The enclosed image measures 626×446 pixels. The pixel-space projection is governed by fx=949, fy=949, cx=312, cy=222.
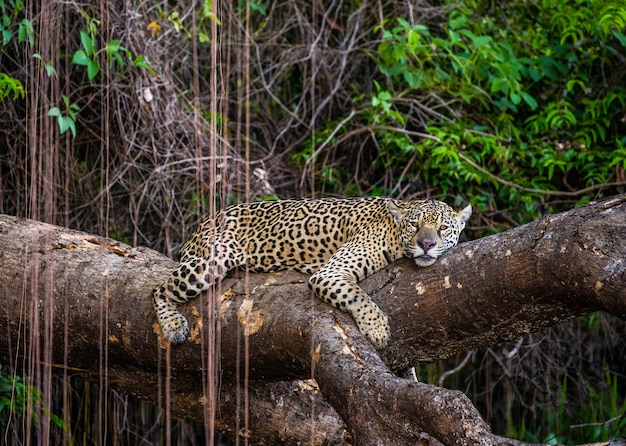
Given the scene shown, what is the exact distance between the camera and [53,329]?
570 cm

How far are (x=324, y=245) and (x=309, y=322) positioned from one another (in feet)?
3.74

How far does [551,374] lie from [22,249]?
4.96 metres

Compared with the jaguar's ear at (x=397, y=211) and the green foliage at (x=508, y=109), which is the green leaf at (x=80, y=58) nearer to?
the green foliage at (x=508, y=109)

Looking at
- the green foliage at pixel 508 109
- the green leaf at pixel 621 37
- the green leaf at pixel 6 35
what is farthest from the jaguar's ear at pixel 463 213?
the green leaf at pixel 6 35

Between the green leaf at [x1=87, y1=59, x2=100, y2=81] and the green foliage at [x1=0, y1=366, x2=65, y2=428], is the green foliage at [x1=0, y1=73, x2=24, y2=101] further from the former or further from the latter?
the green foliage at [x1=0, y1=366, x2=65, y2=428]

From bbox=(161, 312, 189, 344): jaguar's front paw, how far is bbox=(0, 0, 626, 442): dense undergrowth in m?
2.31

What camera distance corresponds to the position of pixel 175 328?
5.25m

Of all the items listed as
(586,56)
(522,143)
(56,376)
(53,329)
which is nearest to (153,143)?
(56,376)

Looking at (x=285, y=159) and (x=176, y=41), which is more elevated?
(x=176, y=41)

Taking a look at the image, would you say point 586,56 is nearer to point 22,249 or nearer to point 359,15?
point 359,15

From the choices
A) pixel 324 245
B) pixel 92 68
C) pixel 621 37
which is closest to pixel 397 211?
pixel 324 245

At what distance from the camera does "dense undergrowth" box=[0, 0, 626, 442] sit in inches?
310

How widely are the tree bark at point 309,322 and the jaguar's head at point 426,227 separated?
4.5 inches

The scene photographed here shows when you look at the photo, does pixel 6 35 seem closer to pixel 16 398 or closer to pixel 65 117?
pixel 65 117
